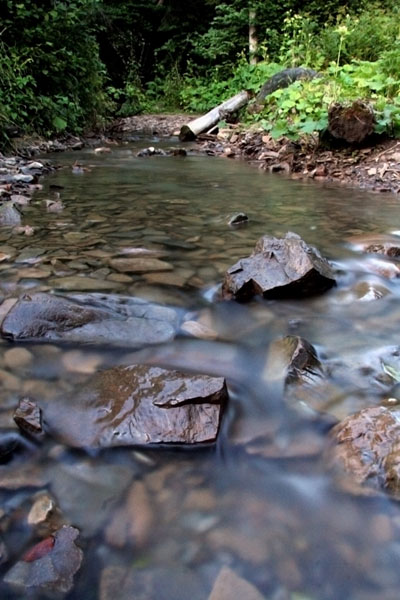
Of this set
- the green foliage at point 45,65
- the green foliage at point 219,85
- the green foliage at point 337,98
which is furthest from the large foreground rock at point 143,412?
the green foliage at point 219,85

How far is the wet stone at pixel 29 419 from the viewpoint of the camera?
4.32 ft

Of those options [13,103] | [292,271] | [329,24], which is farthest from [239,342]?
[329,24]

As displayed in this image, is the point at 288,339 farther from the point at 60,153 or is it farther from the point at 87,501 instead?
the point at 60,153

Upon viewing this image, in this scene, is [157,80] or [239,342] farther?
[157,80]

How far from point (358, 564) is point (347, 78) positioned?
742cm

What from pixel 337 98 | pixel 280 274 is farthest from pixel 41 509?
pixel 337 98

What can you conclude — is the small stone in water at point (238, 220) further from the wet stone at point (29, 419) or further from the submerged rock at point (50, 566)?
the submerged rock at point (50, 566)

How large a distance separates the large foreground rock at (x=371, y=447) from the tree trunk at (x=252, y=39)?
566 inches

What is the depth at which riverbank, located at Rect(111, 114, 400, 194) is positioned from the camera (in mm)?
5324

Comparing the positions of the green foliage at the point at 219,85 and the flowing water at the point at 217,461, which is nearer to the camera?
the flowing water at the point at 217,461

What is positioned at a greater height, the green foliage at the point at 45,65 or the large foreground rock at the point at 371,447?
the green foliage at the point at 45,65

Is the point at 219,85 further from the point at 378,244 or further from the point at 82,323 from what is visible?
the point at 82,323

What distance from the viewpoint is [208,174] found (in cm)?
591

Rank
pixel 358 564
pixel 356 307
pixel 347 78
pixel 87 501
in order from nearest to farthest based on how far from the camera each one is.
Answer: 1. pixel 358 564
2. pixel 87 501
3. pixel 356 307
4. pixel 347 78
